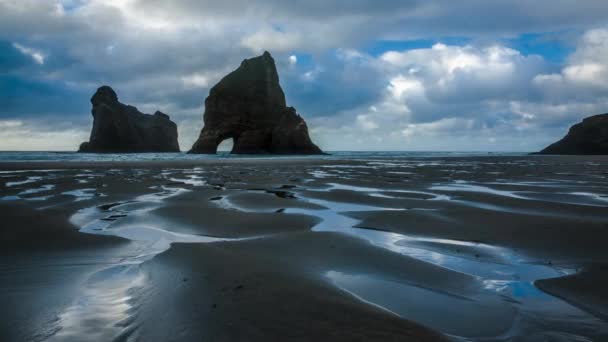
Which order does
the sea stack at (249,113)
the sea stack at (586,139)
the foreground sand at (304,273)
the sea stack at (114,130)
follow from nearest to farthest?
the foreground sand at (304,273)
the sea stack at (586,139)
the sea stack at (249,113)
the sea stack at (114,130)

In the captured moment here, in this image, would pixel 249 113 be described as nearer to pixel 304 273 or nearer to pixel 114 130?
pixel 114 130

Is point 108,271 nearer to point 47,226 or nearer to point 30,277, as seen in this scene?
point 30,277

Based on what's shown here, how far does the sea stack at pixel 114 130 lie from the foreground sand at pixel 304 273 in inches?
4334

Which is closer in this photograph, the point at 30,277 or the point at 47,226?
the point at 30,277

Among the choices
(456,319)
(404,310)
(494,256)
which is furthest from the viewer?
(494,256)

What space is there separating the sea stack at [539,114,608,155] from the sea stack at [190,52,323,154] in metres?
51.1

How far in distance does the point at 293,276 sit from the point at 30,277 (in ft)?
7.21

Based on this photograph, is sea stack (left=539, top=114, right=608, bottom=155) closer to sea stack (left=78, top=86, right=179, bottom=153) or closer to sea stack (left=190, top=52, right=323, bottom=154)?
sea stack (left=190, top=52, right=323, bottom=154)

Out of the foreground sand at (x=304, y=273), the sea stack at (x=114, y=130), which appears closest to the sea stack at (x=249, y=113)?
the sea stack at (x=114, y=130)

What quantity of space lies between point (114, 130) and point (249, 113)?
48.1m

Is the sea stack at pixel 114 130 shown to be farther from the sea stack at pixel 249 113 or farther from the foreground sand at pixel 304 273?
the foreground sand at pixel 304 273

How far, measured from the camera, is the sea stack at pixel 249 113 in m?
78.4

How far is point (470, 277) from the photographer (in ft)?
9.72

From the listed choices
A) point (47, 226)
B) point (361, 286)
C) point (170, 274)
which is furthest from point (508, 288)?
point (47, 226)
